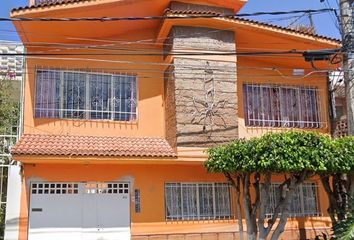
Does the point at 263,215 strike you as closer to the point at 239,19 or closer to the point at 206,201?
the point at 206,201

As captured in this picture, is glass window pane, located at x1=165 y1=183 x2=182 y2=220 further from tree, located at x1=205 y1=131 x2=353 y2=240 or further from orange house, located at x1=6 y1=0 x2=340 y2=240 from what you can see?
tree, located at x1=205 y1=131 x2=353 y2=240

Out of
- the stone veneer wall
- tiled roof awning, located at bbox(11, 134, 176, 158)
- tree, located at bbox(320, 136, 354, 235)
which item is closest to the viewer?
tree, located at bbox(320, 136, 354, 235)

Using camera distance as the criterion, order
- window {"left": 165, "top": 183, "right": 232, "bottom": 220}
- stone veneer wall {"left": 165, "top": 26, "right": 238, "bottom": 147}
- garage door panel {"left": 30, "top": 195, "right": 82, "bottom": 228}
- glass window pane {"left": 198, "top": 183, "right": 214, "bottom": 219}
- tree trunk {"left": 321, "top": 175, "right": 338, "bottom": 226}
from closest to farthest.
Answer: garage door panel {"left": 30, "top": 195, "right": 82, "bottom": 228}
tree trunk {"left": 321, "top": 175, "right": 338, "bottom": 226}
stone veneer wall {"left": 165, "top": 26, "right": 238, "bottom": 147}
window {"left": 165, "top": 183, "right": 232, "bottom": 220}
glass window pane {"left": 198, "top": 183, "right": 214, "bottom": 219}

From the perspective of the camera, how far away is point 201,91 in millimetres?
13875

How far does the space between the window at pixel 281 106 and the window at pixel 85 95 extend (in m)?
4.14

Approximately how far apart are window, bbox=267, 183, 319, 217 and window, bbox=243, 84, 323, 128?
7.35 feet

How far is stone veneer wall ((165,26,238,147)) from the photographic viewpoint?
1355 centimetres

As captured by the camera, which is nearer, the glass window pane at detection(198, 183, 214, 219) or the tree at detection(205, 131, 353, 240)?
the tree at detection(205, 131, 353, 240)

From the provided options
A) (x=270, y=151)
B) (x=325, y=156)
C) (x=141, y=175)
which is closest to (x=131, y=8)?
(x=141, y=175)

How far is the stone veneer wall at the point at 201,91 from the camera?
13547mm

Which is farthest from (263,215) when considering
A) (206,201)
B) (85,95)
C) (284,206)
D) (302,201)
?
(85,95)

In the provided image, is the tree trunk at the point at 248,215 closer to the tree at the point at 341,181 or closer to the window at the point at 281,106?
the tree at the point at 341,181

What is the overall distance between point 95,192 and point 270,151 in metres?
5.78

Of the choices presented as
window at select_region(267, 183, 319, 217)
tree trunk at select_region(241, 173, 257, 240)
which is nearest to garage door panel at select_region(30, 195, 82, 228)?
tree trunk at select_region(241, 173, 257, 240)
